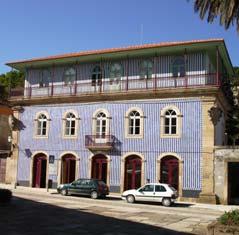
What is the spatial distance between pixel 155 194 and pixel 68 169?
33.8 ft

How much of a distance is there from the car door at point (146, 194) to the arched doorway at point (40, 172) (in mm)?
11247

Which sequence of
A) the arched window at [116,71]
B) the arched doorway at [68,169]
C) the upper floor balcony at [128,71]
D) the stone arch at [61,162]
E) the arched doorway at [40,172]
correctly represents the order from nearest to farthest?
the upper floor balcony at [128,71] → the stone arch at [61,162] → the arched window at [116,71] → the arched doorway at [68,169] → the arched doorway at [40,172]

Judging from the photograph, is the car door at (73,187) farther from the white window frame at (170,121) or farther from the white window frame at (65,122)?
the white window frame at (170,121)

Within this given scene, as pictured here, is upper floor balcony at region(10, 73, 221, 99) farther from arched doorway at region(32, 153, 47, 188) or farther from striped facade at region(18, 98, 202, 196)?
arched doorway at region(32, 153, 47, 188)

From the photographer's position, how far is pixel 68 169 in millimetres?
35312

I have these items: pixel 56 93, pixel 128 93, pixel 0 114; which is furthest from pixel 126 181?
pixel 0 114

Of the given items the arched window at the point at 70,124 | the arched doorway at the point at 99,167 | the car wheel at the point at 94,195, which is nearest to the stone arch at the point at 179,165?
the arched doorway at the point at 99,167

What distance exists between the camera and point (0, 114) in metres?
20.4

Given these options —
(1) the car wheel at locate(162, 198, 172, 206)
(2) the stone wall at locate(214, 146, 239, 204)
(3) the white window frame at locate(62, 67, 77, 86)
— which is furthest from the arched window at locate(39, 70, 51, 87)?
(1) the car wheel at locate(162, 198, 172, 206)

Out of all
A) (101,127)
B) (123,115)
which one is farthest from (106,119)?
(123,115)

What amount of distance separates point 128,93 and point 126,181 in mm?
6564

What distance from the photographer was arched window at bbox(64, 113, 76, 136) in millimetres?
35344

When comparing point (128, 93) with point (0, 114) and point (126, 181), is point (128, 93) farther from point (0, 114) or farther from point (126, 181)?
point (0, 114)

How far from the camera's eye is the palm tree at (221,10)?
1673cm
